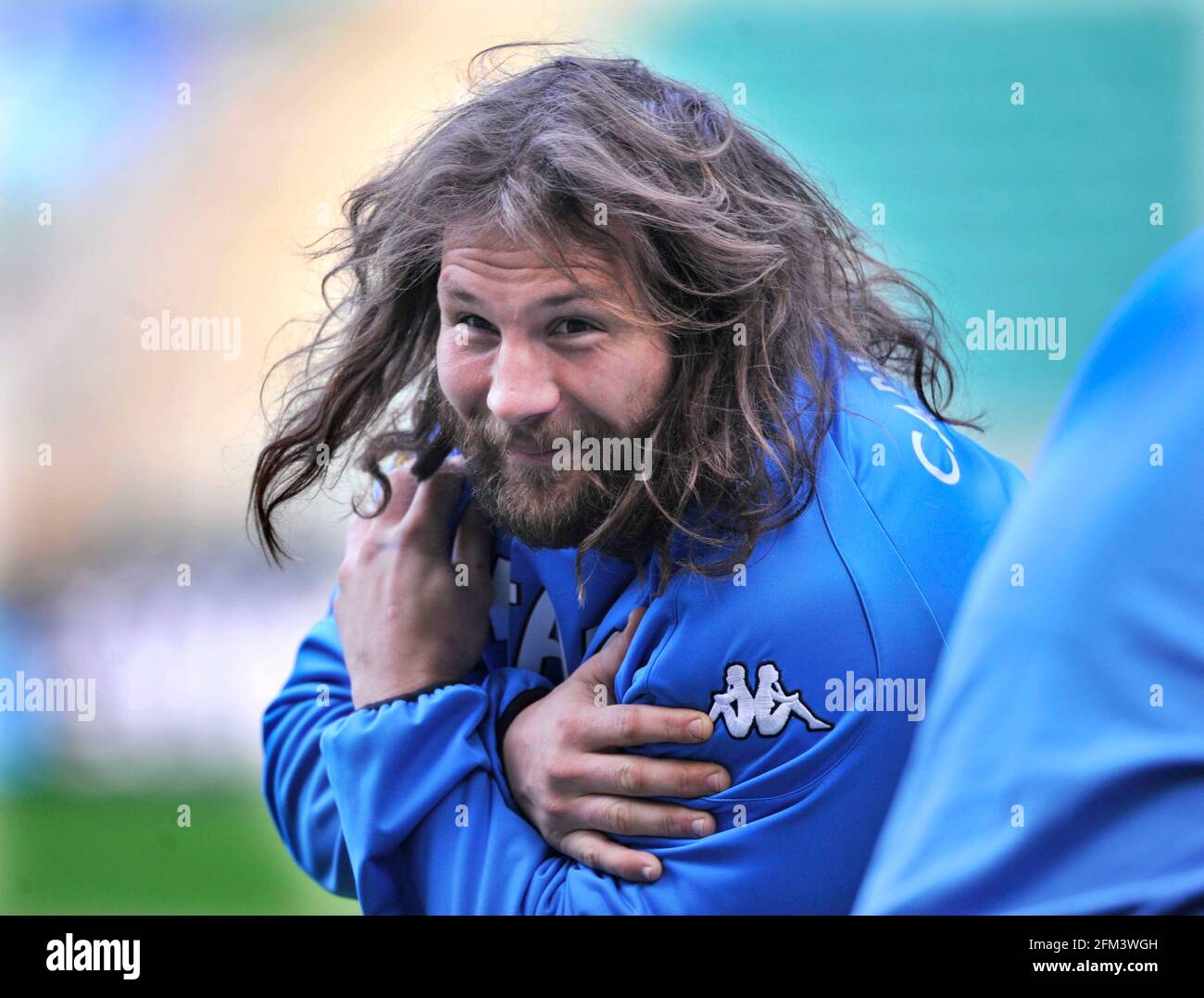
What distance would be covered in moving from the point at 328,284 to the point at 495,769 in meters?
0.90

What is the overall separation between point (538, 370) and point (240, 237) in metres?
0.65

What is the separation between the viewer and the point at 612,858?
1861 millimetres

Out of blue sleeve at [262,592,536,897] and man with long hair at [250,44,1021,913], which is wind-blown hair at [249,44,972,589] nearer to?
man with long hair at [250,44,1021,913]

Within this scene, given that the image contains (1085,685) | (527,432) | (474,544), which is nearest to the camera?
(1085,685)

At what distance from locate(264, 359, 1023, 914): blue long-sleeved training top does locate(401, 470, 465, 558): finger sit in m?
0.21

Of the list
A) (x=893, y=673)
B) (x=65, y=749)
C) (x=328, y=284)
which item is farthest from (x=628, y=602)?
(x=65, y=749)

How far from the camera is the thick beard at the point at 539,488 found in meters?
1.91

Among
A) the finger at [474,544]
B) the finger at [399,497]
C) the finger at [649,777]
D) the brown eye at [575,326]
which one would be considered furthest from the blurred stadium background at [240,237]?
the finger at [649,777]

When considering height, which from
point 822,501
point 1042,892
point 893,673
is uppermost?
point 822,501

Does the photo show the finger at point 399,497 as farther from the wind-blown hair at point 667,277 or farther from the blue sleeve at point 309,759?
the blue sleeve at point 309,759

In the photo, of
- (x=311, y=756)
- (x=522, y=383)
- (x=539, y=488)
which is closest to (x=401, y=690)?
(x=311, y=756)

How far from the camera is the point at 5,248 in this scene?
2.14 m

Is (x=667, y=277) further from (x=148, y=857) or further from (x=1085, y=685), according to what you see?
(x=148, y=857)
